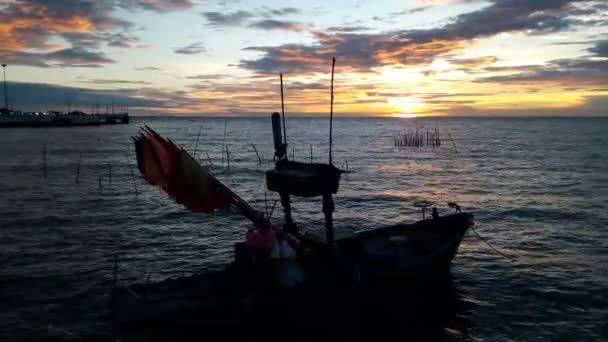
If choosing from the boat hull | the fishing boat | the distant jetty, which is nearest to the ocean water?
the boat hull

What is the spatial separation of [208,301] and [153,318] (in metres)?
1.44

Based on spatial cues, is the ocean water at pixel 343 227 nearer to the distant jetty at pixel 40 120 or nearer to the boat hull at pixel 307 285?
the boat hull at pixel 307 285

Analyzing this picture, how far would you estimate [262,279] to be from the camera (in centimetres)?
1238

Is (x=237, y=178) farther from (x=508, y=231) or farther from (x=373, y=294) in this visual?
(x=373, y=294)

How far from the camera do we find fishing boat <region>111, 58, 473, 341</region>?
11.0m

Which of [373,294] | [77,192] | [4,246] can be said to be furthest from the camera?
[77,192]

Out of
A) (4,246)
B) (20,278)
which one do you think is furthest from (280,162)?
(4,246)

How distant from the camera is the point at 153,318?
1161 cm

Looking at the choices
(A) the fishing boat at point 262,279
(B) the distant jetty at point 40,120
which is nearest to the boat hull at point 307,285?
(A) the fishing boat at point 262,279

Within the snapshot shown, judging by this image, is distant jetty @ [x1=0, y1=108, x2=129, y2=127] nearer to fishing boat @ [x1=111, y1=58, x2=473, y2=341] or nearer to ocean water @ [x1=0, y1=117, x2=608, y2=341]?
ocean water @ [x1=0, y1=117, x2=608, y2=341]

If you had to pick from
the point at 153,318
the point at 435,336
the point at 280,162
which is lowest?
the point at 435,336

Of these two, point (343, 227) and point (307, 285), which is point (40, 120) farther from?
point (307, 285)

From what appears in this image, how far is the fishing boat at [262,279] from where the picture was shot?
36.2 feet

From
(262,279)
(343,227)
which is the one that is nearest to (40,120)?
(343,227)
